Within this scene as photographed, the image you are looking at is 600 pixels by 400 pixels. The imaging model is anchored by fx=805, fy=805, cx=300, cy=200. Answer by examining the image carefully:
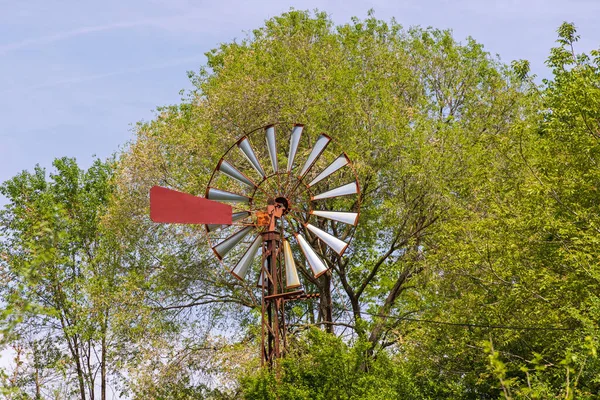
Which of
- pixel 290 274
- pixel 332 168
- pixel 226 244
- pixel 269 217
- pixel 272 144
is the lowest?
pixel 290 274

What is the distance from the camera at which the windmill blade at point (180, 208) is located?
1080 centimetres

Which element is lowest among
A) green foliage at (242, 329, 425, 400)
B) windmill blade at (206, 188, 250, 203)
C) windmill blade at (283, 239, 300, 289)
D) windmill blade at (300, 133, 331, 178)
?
green foliage at (242, 329, 425, 400)

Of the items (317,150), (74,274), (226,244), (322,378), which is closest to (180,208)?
(226,244)

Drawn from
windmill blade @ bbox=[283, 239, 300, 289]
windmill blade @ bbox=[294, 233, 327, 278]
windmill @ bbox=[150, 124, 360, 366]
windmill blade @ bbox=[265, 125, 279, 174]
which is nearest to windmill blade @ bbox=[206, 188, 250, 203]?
windmill @ bbox=[150, 124, 360, 366]

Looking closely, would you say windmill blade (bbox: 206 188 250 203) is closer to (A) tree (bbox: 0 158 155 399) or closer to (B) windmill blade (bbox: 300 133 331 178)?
(B) windmill blade (bbox: 300 133 331 178)

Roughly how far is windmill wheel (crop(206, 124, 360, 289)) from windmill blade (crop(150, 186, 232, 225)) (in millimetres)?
562

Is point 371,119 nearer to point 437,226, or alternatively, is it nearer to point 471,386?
point 437,226

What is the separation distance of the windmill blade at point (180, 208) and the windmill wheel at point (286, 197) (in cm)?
56

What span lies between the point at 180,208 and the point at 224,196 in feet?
4.94

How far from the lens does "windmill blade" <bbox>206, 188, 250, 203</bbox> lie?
1223cm

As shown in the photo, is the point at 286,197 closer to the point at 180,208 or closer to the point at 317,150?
the point at 317,150

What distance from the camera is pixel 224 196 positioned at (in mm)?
12422

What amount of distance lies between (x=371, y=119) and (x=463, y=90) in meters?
5.10

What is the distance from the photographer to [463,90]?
23.2m
